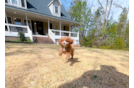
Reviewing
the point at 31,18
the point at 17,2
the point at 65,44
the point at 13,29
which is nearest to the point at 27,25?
the point at 13,29

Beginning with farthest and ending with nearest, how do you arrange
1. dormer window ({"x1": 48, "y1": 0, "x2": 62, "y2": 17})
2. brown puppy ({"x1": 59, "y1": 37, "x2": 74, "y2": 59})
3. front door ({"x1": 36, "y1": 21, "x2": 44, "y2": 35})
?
front door ({"x1": 36, "y1": 21, "x2": 44, "y2": 35})
dormer window ({"x1": 48, "y1": 0, "x2": 62, "y2": 17})
brown puppy ({"x1": 59, "y1": 37, "x2": 74, "y2": 59})

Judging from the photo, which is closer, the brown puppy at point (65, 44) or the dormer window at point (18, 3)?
the brown puppy at point (65, 44)

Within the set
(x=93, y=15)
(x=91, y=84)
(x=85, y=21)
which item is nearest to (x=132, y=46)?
(x=91, y=84)

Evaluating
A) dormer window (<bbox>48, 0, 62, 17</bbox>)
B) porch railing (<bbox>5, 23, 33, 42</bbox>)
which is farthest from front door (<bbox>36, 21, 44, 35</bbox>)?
porch railing (<bbox>5, 23, 33, 42</bbox>)

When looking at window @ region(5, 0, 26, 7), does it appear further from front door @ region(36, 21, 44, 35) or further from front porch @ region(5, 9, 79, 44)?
front door @ region(36, 21, 44, 35)

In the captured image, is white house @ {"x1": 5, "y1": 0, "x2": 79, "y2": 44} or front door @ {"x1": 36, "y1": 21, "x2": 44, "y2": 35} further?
front door @ {"x1": 36, "y1": 21, "x2": 44, "y2": 35}

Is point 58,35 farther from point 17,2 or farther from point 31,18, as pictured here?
point 17,2

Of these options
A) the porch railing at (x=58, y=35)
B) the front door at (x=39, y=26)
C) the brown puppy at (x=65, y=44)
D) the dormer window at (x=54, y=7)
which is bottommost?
the brown puppy at (x=65, y=44)

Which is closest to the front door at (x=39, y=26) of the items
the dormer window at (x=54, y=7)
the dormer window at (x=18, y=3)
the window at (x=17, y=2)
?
the dormer window at (x=54, y=7)

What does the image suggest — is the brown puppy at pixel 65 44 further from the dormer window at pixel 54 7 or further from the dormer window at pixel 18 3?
the dormer window at pixel 54 7

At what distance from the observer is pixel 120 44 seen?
434 inches

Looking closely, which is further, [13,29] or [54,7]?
[54,7]

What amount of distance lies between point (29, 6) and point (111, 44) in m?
16.7

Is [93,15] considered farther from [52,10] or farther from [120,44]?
[52,10]
